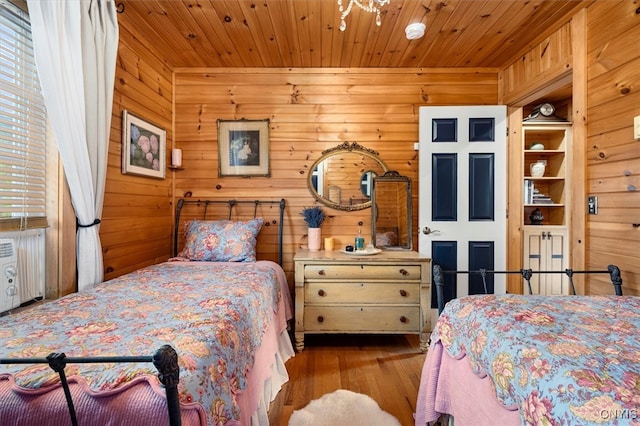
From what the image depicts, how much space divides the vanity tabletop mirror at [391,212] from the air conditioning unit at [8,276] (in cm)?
248

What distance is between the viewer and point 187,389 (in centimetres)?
83

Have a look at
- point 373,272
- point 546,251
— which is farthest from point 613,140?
point 546,251

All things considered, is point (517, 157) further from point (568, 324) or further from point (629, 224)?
point (568, 324)

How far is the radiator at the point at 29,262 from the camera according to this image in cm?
151

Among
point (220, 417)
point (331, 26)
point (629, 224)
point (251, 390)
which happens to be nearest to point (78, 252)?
point (251, 390)

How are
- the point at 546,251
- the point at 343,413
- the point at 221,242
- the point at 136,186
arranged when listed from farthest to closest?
the point at 546,251
the point at 221,242
the point at 136,186
the point at 343,413

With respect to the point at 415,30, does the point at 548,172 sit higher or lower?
lower

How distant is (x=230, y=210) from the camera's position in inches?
119

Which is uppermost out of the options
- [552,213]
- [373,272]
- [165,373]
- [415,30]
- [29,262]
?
[415,30]

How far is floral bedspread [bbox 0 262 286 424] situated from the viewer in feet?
2.76

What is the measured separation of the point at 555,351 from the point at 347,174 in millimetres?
2309

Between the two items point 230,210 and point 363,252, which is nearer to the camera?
point 363,252

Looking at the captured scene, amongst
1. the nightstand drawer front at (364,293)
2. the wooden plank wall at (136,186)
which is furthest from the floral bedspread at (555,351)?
the wooden plank wall at (136,186)

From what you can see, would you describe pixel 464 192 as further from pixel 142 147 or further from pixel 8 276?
pixel 8 276
